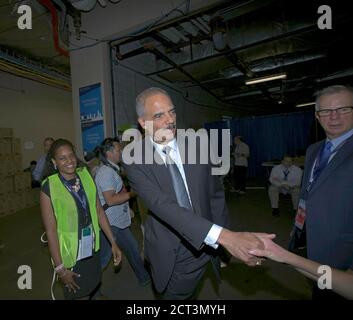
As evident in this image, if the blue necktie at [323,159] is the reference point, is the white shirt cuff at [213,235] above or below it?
below

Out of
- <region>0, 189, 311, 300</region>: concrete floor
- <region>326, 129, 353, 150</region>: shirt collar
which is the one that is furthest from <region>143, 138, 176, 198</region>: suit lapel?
<region>326, 129, 353, 150</region>: shirt collar

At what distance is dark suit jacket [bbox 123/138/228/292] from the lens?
118 centimetres

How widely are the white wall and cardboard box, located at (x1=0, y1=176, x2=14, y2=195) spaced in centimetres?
112

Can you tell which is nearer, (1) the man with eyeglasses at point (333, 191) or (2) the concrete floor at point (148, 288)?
(1) the man with eyeglasses at point (333, 191)

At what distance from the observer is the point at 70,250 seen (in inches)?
59.0

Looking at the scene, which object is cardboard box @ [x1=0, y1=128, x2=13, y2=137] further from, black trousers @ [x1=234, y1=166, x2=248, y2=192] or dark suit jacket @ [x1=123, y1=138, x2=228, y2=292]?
black trousers @ [x1=234, y1=166, x2=248, y2=192]

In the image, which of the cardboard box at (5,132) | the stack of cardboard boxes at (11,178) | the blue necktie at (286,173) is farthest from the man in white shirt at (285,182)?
the cardboard box at (5,132)

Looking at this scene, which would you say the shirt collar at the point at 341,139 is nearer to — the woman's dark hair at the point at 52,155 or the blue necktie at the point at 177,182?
the blue necktie at the point at 177,182

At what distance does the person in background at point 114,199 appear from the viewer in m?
2.12

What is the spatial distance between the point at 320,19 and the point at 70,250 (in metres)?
4.48

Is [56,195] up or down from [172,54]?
down

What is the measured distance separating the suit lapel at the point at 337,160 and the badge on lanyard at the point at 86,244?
1411 millimetres
